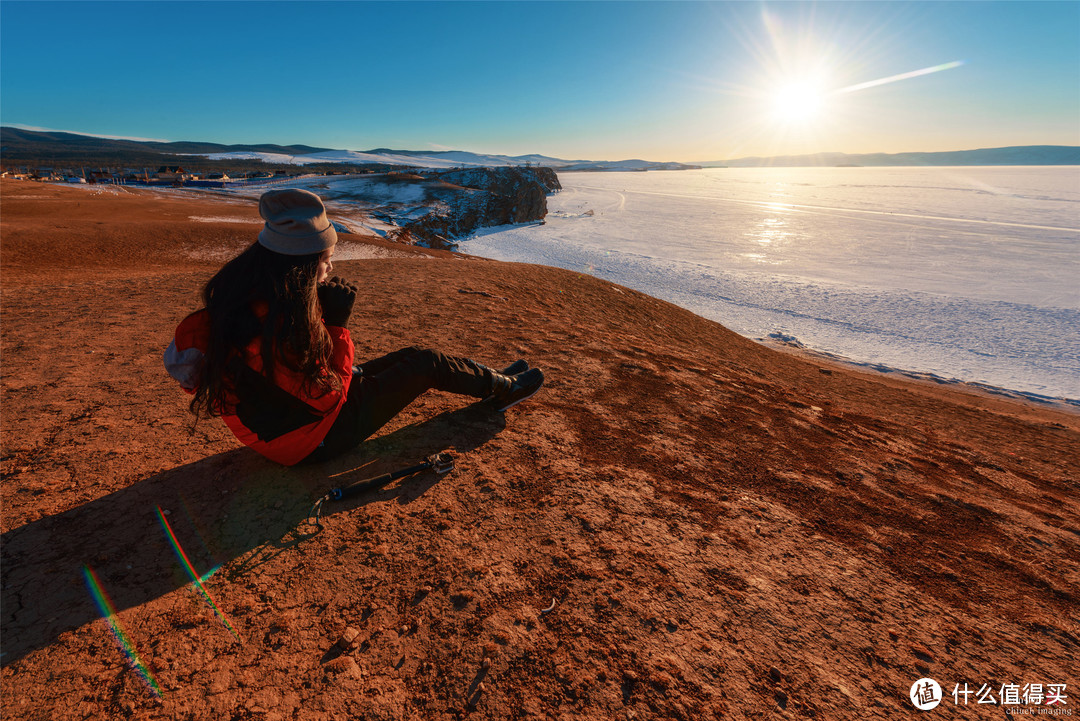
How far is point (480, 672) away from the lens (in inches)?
71.3

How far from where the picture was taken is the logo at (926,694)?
188cm

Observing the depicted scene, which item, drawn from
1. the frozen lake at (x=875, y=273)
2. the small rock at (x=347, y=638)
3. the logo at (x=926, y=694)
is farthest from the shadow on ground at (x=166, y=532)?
the frozen lake at (x=875, y=273)

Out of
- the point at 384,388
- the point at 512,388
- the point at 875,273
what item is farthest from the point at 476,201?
the point at 384,388

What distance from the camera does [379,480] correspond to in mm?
2766

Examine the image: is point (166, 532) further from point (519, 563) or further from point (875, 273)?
point (875, 273)

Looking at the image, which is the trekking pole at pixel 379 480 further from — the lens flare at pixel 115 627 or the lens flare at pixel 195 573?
the lens flare at pixel 115 627

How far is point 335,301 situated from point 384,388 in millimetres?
669

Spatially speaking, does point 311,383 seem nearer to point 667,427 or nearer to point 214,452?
point 214,452

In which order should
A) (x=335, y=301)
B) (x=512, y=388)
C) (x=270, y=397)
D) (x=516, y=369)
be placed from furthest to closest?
(x=516, y=369), (x=512, y=388), (x=335, y=301), (x=270, y=397)

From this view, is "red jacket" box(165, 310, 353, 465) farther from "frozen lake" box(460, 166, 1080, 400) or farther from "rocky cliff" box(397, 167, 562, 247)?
"rocky cliff" box(397, 167, 562, 247)

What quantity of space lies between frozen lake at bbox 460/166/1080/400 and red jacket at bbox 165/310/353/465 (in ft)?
48.2

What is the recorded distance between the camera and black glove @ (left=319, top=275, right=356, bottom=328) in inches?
94.2

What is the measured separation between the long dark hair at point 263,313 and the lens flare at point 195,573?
78 cm

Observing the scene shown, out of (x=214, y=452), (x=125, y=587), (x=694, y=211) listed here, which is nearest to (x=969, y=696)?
(x=125, y=587)
